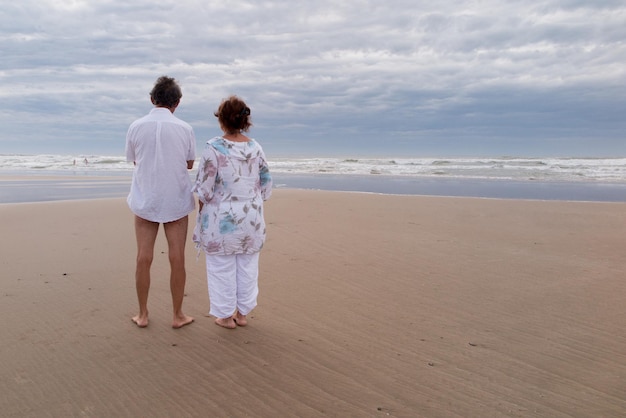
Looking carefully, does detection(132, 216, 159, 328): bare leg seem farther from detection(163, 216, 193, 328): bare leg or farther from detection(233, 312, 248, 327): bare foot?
detection(233, 312, 248, 327): bare foot

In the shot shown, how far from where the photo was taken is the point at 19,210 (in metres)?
10.9

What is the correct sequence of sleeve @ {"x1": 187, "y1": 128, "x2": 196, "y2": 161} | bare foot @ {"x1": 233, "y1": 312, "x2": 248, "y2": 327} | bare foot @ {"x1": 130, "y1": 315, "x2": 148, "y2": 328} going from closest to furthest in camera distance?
sleeve @ {"x1": 187, "y1": 128, "x2": 196, "y2": 161}
bare foot @ {"x1": 130, "y1": 315, "x2": 148, "y2": 328}
bare foot @ {"x1": 233, "y1": 312, "x2": 248, "y2": 327}

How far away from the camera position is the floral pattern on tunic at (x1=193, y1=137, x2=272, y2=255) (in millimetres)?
3803

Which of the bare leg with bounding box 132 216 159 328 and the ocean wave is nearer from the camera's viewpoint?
the bare leg with bounding box 132 216 159 328

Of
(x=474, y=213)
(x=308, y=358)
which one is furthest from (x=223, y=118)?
(x=474, y=213)

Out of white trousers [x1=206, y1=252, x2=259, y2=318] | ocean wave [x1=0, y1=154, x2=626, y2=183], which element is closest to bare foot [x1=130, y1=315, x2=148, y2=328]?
white trousers [x1=206, y1=252, x2=259, y2=318]

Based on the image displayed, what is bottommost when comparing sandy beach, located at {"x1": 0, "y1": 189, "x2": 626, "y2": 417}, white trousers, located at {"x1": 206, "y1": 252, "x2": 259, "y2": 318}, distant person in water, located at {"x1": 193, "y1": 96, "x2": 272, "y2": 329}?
sandy beach, located at {"x1": 0, "y1": 189, "x2": 626, "y2": 417}

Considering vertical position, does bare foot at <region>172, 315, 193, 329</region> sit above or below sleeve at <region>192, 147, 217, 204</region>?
below

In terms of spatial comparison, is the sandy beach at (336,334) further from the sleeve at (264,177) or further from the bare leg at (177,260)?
the sleeve at (264,177)

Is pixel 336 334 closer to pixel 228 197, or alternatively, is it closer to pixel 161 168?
pixel 228 197

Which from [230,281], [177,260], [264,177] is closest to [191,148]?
[264,177]

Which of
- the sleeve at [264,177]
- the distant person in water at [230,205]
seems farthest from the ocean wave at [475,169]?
the distant person in water at [230,205]

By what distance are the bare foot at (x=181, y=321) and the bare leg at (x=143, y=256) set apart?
0.24 metres

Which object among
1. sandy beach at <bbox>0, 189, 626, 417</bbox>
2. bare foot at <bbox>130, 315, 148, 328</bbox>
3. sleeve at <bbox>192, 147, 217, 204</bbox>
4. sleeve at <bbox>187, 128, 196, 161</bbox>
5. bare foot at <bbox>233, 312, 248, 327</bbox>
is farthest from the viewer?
bare foot at <bbox>233, 312, 248, 327</bbox>
